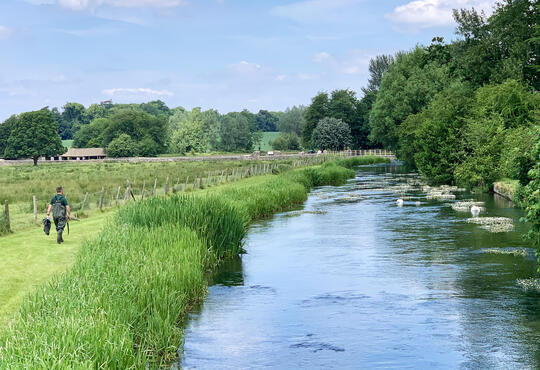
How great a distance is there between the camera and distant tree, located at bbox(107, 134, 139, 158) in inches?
7466

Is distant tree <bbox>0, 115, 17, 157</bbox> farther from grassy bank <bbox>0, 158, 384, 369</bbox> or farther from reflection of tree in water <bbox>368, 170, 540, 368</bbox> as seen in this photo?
grassy bank <bbox>0, 158, 384, 369</bbox>

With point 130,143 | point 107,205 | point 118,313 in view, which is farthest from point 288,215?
point 130,143

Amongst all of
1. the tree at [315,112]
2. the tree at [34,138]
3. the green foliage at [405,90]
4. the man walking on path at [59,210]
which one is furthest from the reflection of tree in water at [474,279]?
the tree at [34,138]

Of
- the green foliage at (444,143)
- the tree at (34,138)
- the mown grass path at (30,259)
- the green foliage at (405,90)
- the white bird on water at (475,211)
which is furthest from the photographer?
the tree at (34,138)

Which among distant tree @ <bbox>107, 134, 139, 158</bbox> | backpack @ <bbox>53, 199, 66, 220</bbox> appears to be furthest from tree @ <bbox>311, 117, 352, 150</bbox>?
backpack @ <bbox>53, 199, 66, 220</bbox>

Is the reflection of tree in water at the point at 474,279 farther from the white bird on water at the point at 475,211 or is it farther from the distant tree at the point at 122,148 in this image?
the distant tree at the point at 122,148

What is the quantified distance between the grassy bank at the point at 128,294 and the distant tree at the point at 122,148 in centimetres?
16466

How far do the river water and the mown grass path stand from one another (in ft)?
16.7

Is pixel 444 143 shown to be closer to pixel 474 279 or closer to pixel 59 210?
pixel 474 279

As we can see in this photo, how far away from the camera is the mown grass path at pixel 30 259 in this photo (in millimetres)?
19641

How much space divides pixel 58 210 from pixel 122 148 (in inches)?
6511

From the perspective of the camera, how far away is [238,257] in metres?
29.2

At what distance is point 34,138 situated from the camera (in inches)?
6870

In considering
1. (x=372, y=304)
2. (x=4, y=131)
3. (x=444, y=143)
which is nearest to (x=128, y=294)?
(x=372, y=304)
